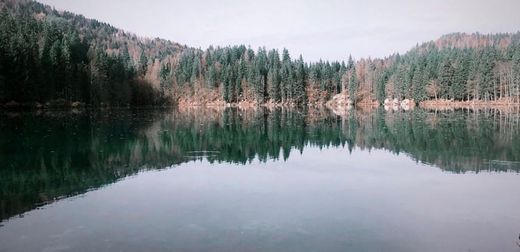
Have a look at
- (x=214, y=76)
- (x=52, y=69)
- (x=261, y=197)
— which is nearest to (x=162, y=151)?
(x=261, y=197)

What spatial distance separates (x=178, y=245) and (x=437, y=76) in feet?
442

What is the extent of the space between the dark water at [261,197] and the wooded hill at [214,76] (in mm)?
65920

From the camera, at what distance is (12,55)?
84.1m

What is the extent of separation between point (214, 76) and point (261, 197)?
14903 centimetres

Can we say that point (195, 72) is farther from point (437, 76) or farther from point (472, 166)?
point (472, 166)

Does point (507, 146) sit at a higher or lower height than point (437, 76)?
lower

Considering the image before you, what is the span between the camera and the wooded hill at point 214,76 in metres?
91.9

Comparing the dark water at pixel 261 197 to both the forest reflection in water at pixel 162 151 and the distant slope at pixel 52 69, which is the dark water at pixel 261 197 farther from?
the distant slope at pixel 52 69

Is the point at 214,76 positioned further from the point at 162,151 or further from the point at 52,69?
the point at 162,151

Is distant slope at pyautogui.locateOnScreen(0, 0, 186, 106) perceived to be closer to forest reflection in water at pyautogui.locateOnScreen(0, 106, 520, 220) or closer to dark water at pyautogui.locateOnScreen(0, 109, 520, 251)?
forest reflection in water at pyautogui.locateOnScreen(0, 106, 520, 220)

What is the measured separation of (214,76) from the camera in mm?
164375

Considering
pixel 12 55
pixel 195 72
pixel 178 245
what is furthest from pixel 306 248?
pixel 195 72

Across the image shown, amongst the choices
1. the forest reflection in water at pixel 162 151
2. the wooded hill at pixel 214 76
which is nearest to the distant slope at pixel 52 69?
the wooded hill at pixel 214 76

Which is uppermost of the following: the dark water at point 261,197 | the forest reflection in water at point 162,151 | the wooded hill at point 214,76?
the wooded hill at point 214,76
